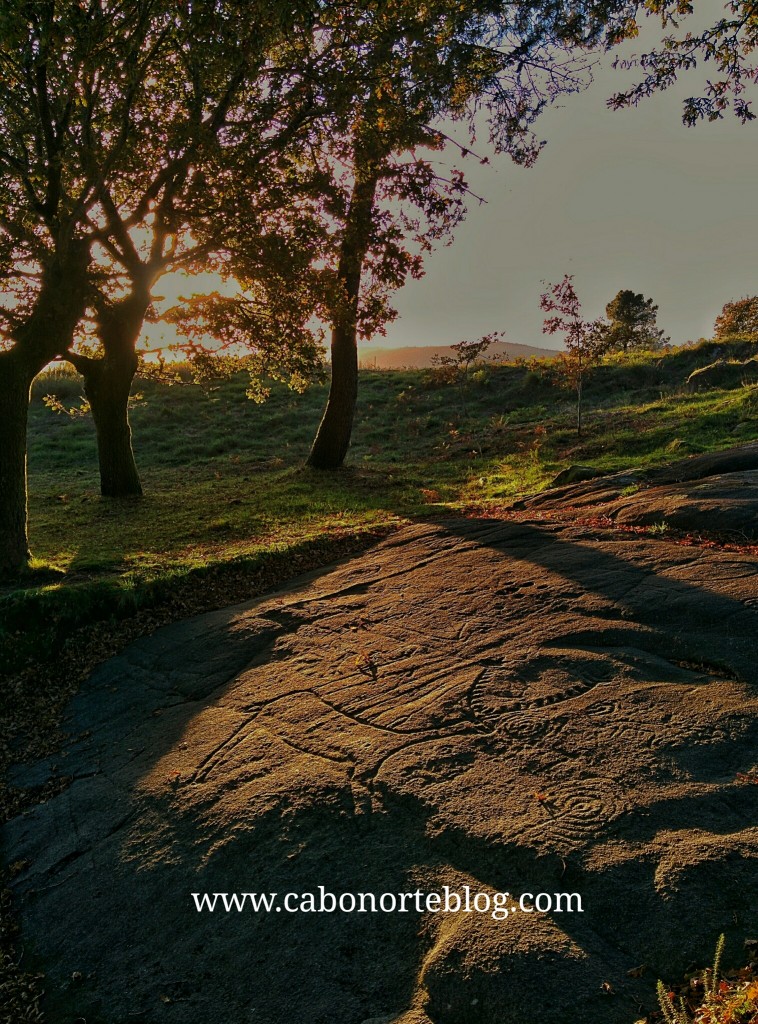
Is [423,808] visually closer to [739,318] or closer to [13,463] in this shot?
[13,463]

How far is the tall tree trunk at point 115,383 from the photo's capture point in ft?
48.9

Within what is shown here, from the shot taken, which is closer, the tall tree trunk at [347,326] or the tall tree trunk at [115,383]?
the tall tree trunk at [347,326]

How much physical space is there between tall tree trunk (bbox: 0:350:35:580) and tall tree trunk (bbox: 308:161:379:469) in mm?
6572

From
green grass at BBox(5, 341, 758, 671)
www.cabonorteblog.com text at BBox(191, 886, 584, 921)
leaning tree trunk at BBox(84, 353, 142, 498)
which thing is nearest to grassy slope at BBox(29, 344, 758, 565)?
green grass at BBox(5, 341, 758, 671)

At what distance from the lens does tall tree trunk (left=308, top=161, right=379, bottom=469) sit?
1372 cm

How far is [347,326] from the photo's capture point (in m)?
15.1

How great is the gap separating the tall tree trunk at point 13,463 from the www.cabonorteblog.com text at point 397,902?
7.21 meters

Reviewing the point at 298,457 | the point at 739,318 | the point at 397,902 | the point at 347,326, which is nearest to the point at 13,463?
the point at 347,326

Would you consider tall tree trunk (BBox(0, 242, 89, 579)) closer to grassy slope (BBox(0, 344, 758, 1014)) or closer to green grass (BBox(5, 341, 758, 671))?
green grass (BBox(5, 341, 758, 671))

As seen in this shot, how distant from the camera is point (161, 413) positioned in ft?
91.1

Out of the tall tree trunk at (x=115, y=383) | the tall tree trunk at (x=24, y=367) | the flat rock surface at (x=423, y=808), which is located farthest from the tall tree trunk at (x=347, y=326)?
the flat rock surface at (x=423, y=808)

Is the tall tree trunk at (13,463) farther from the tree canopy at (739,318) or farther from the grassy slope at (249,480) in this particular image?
the tree canopy at (739,318)

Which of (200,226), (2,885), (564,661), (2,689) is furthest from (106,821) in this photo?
(200,226)

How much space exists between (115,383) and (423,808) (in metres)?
13.9
